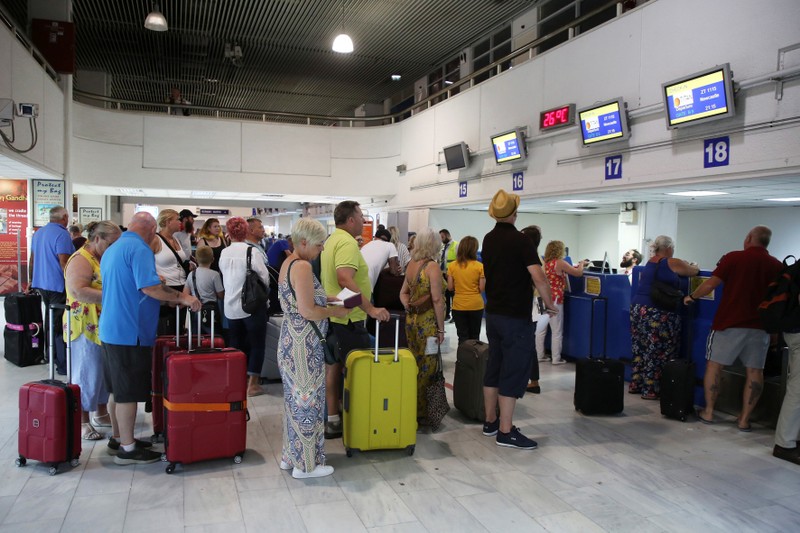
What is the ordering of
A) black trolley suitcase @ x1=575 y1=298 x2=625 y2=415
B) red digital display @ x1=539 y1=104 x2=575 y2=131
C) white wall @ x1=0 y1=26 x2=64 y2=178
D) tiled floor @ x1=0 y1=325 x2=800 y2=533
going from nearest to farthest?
tiled floor @ x1=0 y1=325 x2=800 y2=533 < black trolley suitcase @ x1=575 y1=298 x2=625 y2=415 < white wall @ x1=0 y1=26 x2=64 y2=178 < red digital display @ x1=539 y1=104 x2=575 y2=131

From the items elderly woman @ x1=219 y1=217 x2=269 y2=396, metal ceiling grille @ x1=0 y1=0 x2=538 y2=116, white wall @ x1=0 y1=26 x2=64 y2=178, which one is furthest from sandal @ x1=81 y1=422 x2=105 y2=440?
metal ceiling grille @ x1=0 y1=0 x2=538 y2=116

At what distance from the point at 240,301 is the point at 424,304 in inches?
67.6

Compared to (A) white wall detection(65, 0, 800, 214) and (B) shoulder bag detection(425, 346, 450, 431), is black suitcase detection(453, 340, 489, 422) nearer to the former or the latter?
(B) shoulder bag detection(425, 346, 450, 431)

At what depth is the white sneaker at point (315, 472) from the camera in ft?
11.7

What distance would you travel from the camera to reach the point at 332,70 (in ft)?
51.4

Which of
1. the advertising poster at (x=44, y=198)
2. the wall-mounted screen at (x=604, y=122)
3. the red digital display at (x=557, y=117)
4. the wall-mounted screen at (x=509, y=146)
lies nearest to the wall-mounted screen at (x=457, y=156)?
the wall-mounted screen at (x=509, y=146)

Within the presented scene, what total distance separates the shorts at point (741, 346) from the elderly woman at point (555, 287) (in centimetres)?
198

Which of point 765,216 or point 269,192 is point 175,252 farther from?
point 765,216

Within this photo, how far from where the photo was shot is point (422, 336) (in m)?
4.67

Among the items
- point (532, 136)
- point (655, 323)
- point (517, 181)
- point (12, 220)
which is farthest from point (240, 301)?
point (12, 220)

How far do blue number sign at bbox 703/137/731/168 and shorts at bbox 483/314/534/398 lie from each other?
362 cm

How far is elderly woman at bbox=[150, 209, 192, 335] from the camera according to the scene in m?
4.81

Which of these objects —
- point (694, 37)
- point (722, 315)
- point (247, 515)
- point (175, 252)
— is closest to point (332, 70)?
point (694, 37)

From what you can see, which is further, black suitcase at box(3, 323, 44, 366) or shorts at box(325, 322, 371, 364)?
black suitcase at box(3, 323, 44, 366)
